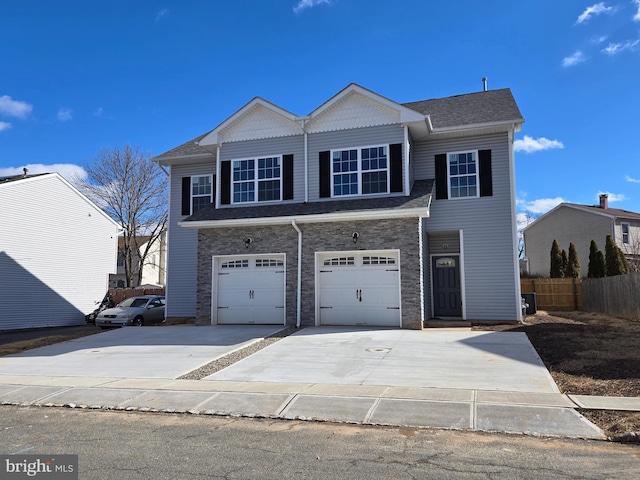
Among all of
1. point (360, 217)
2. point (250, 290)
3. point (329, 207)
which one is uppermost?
point (329, 207)

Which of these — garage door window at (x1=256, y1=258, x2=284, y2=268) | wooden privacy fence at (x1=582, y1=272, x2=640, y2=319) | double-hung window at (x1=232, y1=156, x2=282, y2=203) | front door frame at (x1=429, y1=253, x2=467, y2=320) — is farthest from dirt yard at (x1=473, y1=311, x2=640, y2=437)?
double-hung window at (x1=232, y1=156, x2=282, y2=203)

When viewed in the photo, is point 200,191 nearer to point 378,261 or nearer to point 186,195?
point 186,195

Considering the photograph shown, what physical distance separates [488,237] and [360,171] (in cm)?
481

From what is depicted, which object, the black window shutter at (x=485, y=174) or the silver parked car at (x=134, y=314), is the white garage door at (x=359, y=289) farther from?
the silver parked car at (x=134, y=314)

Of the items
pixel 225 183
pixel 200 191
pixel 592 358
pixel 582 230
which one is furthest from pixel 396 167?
pixel 582 230

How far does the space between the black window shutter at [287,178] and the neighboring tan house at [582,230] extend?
2616cm

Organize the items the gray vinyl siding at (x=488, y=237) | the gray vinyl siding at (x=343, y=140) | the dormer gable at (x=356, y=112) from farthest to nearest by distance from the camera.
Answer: the gray vinyl siding at (x=488, y=237) → the gray vinyl siding at (x=343, y=140) → the dormer gable at (x=356, y=112)

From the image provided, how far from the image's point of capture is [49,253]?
24.0m

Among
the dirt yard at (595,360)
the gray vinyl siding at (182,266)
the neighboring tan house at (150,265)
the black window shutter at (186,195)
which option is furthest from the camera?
the neighboring tan house at (150,265)

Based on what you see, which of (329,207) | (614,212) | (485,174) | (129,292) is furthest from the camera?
(614,212)

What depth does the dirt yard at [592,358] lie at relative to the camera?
6387mm

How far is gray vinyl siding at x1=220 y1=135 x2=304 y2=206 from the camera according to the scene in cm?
1702

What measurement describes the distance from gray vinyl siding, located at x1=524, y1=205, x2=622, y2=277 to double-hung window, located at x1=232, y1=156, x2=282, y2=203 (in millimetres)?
27207

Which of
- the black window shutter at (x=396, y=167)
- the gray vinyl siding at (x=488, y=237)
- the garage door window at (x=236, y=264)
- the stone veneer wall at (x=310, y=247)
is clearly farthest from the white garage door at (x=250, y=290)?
the gray vinyl siding at (x=488, y=237)
